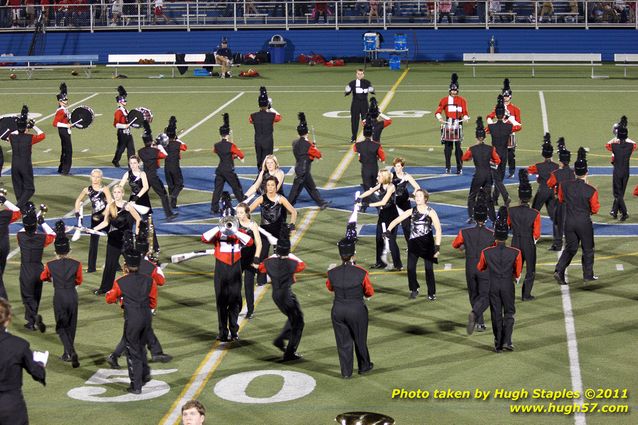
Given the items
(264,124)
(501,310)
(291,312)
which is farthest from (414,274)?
(264,124)

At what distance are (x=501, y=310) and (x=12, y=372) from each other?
6373mm

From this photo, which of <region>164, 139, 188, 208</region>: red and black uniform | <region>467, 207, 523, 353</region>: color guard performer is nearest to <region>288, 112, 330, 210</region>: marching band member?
<region>164, 139, 188, 208</region>: red and black uniform

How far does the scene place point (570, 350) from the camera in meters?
15.8

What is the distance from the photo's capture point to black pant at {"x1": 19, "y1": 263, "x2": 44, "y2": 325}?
1700cm

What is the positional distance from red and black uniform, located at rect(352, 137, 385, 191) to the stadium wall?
83.8ft

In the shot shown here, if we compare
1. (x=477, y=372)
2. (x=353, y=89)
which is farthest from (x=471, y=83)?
(x=477, y=372)

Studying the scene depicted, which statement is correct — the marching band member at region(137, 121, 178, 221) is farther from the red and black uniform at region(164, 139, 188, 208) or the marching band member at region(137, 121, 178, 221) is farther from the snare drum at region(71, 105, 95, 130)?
the snare drum at region(71, 105, 95, 130)

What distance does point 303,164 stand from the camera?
77.8 ft

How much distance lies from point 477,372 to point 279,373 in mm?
2289

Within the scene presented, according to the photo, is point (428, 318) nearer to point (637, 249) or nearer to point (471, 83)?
point (637, 249)

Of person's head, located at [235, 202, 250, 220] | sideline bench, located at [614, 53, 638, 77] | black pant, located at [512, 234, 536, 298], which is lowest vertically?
black pant, located at [512, 234, 536, 298]

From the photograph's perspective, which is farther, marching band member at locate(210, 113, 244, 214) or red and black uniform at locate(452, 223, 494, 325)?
marching band member at locate(210, 113, 244, 214)

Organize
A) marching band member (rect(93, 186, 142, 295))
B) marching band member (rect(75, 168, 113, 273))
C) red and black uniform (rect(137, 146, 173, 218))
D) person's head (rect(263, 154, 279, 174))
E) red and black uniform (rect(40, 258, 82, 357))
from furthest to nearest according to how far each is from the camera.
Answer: red and black uniform (rect(137, 146, 173, 218)) → person's head (rect(263, 154, 279, 174)) → marching band member (rect(75, 168, 113, 273)) → marching band member (rect(93, 186, 142, 295)) → red and black uniform (rect(40, 258, 82, 357))

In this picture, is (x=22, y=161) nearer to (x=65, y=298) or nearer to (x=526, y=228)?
(x=65, y=298)
